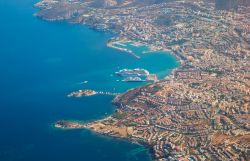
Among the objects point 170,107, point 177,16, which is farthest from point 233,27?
point 170,107

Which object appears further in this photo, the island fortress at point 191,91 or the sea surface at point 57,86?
the sea surface at point 57,86

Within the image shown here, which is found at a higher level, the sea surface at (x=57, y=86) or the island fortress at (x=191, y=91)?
the island fortress at (x=191, y=91)

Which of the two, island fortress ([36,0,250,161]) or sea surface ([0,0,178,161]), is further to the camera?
sea surface ([0,0,178,161])

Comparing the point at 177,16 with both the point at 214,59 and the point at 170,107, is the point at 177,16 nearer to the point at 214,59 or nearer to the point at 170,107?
the point at 214,59

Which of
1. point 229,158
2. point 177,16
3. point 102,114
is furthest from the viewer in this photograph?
point 177,16
